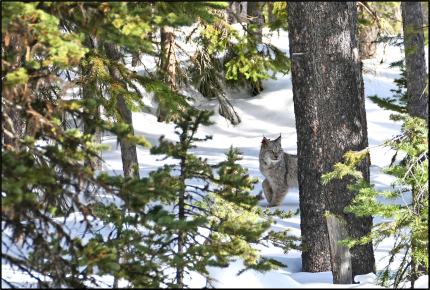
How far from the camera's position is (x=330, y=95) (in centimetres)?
429

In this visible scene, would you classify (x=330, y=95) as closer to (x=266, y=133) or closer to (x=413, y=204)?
(x=413, y=204)

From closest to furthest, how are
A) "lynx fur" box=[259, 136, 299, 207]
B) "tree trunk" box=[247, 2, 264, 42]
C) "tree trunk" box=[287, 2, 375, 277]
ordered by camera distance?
"tree trunk" box=[287, 2, 375, 277] < "lynx fur" box=[259, 136, 299, 207] < "tree trunk" box=[247, 2, 264, 42]

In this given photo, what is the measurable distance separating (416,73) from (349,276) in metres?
3.77

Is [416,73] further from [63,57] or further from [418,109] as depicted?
[63,57]

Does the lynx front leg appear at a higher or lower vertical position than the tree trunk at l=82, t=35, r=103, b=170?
lower

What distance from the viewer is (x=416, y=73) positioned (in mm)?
6289

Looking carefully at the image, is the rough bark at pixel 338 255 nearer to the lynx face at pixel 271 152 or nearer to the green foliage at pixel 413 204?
the green foliage at pixel 413 204

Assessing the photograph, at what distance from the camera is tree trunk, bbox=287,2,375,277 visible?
14.0ft

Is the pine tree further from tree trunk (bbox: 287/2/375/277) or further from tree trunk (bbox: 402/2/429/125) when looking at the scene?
tree trunk (bbox: 402/2/429/125)

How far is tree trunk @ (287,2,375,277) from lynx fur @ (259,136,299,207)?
8.80 ft

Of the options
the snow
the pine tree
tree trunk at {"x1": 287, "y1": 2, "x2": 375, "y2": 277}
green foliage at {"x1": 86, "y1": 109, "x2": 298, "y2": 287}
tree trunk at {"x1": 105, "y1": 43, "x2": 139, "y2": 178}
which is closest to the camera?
the pine tree

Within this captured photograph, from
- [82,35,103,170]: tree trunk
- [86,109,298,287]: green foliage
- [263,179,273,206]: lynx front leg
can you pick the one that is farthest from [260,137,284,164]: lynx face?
[86,109,298,287]: green foliage

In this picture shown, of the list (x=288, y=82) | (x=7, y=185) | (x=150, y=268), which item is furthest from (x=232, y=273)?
(x=288, y=82)

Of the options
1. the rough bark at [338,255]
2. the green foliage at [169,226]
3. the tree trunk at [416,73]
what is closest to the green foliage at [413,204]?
the rough bark at [338,255]
